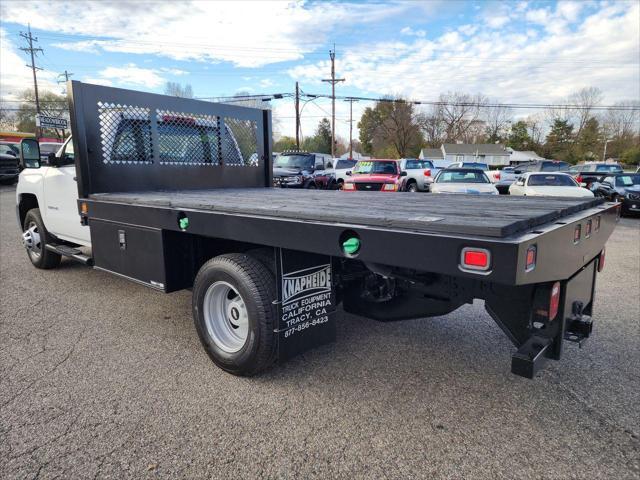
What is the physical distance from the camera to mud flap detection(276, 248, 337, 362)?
2.94 meters

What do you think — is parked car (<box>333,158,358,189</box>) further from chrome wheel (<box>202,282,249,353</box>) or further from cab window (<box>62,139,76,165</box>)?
chrome wheel (<box>202,282,249,353</box>)

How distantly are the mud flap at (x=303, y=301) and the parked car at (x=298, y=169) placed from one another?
13.1 m

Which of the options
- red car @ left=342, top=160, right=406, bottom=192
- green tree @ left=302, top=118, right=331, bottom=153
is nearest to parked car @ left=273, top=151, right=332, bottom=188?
red car @ left=342, top=160, right=406, bottom=192

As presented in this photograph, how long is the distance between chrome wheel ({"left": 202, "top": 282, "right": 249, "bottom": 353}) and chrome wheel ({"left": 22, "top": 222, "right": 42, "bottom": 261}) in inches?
166

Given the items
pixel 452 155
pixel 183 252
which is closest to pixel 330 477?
pixel 183 252

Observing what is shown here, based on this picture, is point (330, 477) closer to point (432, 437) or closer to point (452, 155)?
point (432, 437)

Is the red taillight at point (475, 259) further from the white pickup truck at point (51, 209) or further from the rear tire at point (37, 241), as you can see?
the rear tire at point (37, 241)

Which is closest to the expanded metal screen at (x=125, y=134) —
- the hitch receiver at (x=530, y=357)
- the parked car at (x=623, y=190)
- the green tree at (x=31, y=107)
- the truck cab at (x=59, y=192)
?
the truck cab at (x=59, y=192)

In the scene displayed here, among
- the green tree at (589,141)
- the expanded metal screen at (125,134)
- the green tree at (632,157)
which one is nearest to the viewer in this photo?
the expanded metal screen at (125,134)

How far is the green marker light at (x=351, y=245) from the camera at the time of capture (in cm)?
215

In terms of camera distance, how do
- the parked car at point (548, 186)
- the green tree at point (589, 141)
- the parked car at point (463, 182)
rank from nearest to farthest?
the parked car at point (548, 186) → the parked car at point (463, 182) → the green tree at point (589, 141)

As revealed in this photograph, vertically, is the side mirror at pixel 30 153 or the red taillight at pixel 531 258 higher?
the side mirror at pixel 30 153

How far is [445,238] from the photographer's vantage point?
6.07 feet

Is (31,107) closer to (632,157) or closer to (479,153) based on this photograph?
(479,153)
